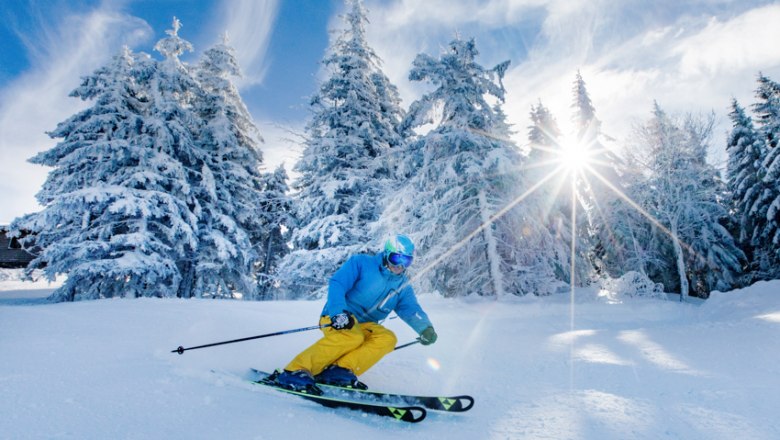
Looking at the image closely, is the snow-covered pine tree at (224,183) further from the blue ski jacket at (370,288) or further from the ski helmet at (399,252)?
the ski helmet at (399,252)

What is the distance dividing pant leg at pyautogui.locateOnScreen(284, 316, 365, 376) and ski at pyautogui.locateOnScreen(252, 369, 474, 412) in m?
0.21

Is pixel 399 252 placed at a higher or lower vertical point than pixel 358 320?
higher

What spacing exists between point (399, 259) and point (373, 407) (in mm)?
1346

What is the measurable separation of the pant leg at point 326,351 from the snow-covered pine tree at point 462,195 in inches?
339

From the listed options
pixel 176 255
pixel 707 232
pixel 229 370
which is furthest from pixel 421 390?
pixel 707 232

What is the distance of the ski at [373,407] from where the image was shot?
2.81m

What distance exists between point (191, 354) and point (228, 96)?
19.2 meters

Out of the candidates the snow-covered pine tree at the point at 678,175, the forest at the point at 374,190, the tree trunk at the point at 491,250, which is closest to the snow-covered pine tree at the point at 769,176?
the forest at the point at 374,190

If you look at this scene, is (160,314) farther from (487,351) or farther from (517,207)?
(517,207)

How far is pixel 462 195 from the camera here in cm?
1244

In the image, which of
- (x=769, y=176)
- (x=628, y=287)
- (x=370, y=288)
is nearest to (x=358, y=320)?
(x=370, y=288)

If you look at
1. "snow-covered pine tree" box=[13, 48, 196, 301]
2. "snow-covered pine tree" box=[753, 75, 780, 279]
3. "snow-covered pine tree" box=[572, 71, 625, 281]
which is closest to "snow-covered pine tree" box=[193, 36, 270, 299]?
"snow-covered pine tree" box=[13, 48, 196, 301]

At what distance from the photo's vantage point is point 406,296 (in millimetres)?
4059

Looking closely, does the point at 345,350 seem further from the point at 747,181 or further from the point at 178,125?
the point at 747,181
